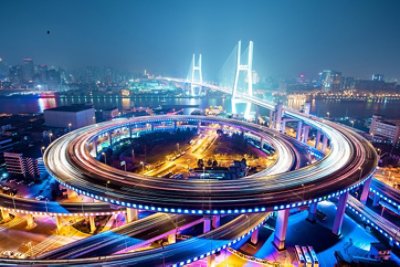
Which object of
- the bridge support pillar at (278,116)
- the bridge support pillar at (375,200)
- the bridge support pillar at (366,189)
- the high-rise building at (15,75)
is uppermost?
the high-rise building at (15,75)

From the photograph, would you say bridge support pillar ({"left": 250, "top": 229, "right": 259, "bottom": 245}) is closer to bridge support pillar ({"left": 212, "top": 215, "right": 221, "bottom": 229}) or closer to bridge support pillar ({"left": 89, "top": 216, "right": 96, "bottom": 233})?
bridge support pillar ({"left": 212, "top": 215, "right": 221, "bottom": 229})

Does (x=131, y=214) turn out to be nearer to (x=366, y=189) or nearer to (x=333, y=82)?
(x=366, y=189)

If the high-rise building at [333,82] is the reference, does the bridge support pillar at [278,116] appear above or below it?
below

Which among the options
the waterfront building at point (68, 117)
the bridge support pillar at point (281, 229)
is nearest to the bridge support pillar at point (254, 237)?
the bridge support pillar at point (281, 229)

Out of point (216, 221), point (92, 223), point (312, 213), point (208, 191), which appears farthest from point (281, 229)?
point (92, 223)

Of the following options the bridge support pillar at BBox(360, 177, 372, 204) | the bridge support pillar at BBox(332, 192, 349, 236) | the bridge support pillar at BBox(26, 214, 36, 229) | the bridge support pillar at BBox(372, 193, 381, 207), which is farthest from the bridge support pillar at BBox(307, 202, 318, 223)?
the bridge support pillar at BBox(26, 214, 36, 229)

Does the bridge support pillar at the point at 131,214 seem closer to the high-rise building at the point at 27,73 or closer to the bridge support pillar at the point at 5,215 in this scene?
the bridge support pillar at the point at 5,215
